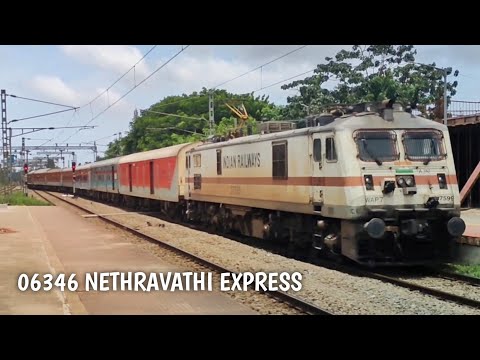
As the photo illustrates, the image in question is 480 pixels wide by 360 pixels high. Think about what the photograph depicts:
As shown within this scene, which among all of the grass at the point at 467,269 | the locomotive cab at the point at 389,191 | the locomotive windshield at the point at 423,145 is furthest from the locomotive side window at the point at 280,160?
the grass at the point at 467,269

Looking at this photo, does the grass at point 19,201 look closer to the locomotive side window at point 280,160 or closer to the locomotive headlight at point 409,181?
the locomotive side window at point 280,160

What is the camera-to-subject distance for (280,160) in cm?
1478

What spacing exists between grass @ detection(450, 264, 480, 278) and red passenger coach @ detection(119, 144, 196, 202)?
1264cm

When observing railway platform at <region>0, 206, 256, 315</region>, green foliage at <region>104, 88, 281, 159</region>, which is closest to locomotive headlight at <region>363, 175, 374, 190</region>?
railway platform at <region>0, 206, 256, 315</region>

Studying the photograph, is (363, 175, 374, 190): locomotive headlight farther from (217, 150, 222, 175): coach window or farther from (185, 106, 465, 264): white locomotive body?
(217, 150, 222, 175): coach window

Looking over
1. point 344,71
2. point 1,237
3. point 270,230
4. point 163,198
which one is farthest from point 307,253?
point 344,71

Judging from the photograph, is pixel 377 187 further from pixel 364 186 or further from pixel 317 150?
pixel 317 150

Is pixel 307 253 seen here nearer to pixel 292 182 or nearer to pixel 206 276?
pixel 292 182

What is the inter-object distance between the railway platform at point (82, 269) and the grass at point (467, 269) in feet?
16.9

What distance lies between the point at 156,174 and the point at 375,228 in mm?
17641

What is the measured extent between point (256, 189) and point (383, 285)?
5.91 meters

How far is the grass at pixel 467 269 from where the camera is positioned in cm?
1246
